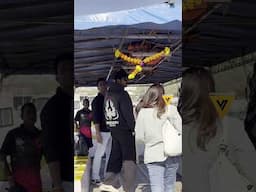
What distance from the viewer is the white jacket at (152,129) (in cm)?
349

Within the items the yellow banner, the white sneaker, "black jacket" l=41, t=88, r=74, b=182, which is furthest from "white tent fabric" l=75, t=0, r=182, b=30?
the white sneaker

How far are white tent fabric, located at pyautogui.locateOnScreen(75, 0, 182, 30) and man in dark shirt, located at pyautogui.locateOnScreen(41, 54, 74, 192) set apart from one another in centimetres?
24

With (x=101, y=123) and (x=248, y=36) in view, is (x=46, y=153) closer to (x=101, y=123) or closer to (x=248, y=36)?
(x=101, y=123)

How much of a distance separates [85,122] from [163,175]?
0.59 metres

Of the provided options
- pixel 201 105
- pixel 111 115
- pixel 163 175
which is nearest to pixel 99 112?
pixel 111 115

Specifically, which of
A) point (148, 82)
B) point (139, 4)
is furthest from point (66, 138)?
point (139, 4)

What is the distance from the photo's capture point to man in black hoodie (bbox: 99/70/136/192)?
3.46 m

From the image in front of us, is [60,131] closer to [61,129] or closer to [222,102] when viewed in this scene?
[61,129]

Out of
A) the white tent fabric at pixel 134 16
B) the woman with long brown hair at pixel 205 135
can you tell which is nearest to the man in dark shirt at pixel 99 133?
the white tent fabric at pixel 134 16

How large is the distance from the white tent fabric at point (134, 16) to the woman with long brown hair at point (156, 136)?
1.35 feet

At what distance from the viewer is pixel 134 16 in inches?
134

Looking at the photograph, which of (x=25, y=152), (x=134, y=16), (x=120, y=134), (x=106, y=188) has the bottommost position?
(x=106, y=188)

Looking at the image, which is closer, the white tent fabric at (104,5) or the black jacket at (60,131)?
the white tent fabric at (104,5)

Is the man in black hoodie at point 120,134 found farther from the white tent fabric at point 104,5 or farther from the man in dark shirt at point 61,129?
the white tent fabric at point 104,5
